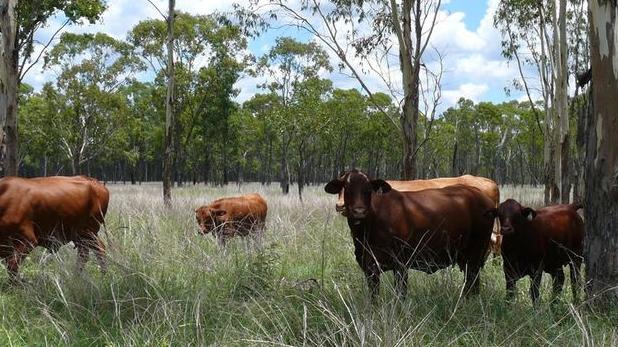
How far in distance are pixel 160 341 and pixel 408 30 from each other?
11403mm

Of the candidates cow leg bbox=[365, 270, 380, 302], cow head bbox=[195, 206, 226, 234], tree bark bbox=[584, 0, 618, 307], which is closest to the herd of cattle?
cow leg bbox=[365, 270, 380, 302]

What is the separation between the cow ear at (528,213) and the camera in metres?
6.04

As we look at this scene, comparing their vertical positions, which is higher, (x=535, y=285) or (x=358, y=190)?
(x=358, y=190)

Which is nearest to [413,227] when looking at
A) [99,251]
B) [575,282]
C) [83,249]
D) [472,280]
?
[472,280]

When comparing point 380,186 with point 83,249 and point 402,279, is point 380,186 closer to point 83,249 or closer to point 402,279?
point 402,279

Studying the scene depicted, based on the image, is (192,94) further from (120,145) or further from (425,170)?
(425,170)

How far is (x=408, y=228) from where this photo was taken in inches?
227

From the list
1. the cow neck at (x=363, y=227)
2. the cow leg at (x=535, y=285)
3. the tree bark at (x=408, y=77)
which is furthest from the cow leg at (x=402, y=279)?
the tree bark at (x=408, y=77)

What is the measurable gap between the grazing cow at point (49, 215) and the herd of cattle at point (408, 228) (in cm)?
1

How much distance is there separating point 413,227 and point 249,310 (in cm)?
185

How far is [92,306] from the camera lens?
16.8ft

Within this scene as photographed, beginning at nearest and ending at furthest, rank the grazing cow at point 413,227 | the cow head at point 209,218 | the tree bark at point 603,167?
the tree bark at point 603,167 < the grazing cow at point 413,227 < the cow head at point 209,218

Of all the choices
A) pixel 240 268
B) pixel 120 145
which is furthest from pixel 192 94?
pixel 240 268

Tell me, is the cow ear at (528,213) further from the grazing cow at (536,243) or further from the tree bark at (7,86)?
the tree bark at (7,86)
